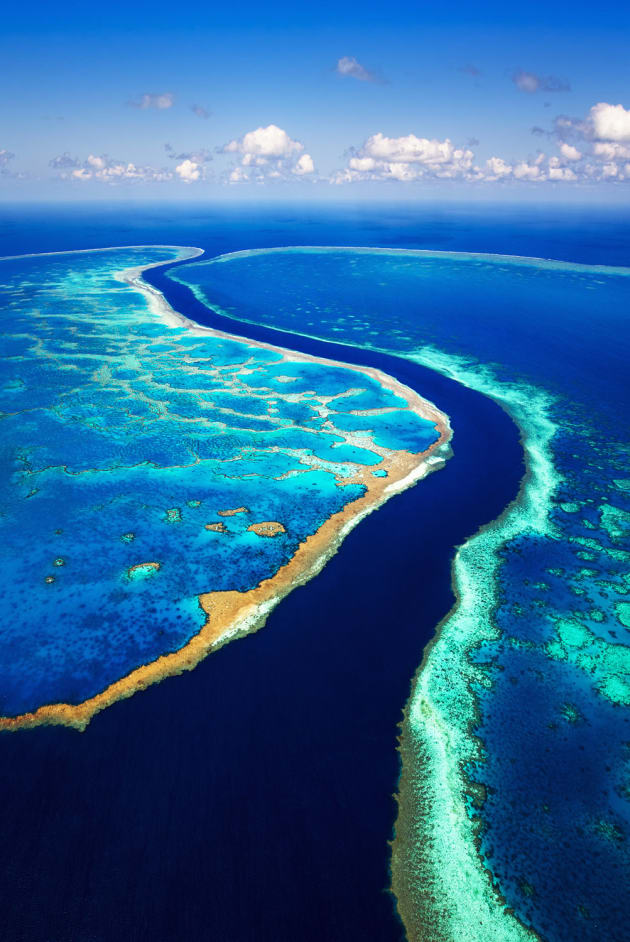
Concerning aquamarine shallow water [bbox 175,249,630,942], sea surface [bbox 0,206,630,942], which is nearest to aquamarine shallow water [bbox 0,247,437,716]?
sea surface [bbox 0,206,630,942]

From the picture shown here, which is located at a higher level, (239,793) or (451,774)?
(239,793)

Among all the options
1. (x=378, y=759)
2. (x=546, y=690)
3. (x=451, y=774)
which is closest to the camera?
(x=451, y=774)

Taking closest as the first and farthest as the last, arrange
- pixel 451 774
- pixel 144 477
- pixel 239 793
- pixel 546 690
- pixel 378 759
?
pixel 239 793, pixel 451 774, pixel 378 759, pixel 546 690, pixel 144 477

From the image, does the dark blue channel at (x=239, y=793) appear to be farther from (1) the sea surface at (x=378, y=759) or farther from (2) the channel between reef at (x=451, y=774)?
(2) the channel between reef at (x=451, y=774)

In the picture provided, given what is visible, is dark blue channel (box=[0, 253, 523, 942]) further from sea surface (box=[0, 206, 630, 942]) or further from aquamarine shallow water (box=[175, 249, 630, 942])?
aquamarine shallow water (box=[175, 249, 630, 942])

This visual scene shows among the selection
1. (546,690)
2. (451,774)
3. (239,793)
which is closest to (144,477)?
(239,793)

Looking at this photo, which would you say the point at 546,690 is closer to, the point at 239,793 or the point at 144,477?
the point at 239,793

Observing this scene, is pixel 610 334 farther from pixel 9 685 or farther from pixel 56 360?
pixel 9 685
